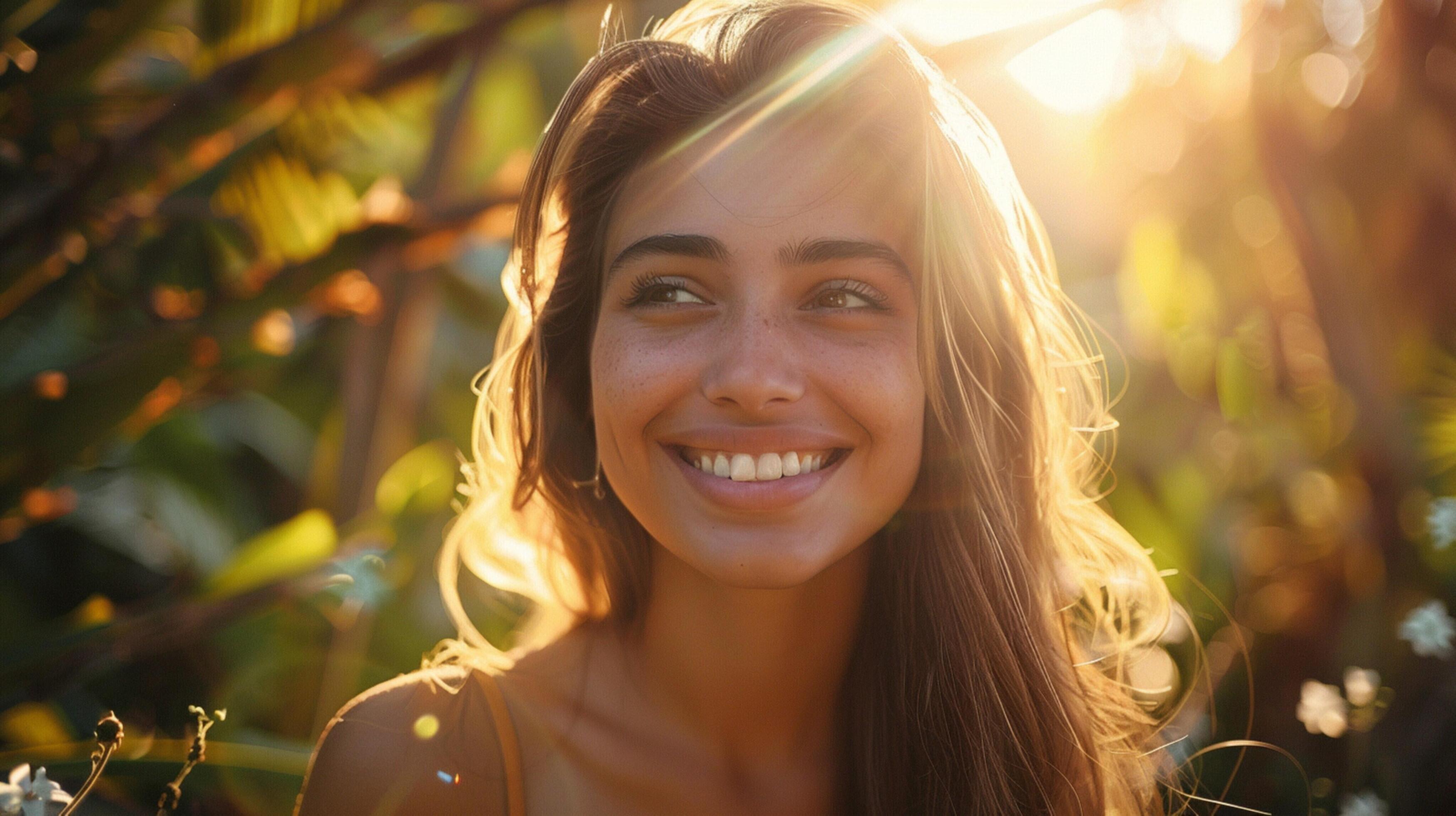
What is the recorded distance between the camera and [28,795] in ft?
3.41

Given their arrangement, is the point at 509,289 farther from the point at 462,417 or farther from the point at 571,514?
the point at 462,417

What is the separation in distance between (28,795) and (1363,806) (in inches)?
84.8

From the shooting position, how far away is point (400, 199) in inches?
103

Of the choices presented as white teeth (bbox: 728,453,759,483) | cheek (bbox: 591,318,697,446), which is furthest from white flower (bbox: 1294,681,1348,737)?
cheek (bbox: 591,318,697,446)

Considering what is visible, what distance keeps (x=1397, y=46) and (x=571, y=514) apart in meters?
3.12

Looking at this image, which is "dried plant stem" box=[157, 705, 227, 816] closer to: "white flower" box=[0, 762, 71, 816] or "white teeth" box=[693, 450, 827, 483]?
"white flower" box=[0, 762, 71, 816]

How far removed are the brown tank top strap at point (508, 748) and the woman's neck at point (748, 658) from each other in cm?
23

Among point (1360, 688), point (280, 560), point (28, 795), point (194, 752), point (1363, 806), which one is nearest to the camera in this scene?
point (28, 795)

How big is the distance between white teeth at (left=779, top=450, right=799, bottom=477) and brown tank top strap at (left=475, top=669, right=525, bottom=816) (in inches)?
25.1

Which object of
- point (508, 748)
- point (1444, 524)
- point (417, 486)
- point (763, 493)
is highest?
point (417, 486)

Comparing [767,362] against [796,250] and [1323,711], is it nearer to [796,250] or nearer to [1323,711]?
[796,250]

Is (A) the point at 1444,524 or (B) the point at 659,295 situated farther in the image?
(A) the point at 1444,524

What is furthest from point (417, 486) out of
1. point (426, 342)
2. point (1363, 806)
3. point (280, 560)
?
point (1363, 806)

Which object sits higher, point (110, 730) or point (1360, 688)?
point (110, 730)
